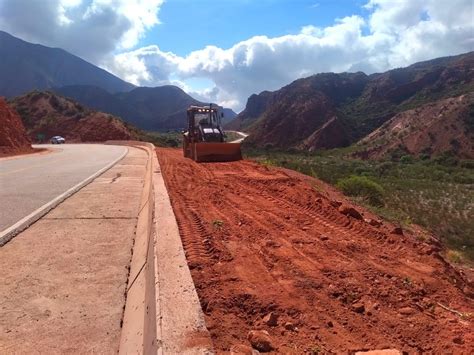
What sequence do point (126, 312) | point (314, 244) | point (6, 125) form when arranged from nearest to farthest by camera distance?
point (126, 312), point (314, 244), point (6, 125)

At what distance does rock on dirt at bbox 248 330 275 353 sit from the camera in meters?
3.64

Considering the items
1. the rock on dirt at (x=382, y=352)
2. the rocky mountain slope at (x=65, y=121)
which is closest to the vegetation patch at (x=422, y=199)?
the rock on dirt at (x=382, y=352)

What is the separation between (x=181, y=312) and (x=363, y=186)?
16.0 m

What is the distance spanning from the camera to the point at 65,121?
80.9 m

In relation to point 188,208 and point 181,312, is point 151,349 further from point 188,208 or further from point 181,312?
point 188,208

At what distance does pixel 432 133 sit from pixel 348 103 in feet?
182

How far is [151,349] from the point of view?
3.51 meters

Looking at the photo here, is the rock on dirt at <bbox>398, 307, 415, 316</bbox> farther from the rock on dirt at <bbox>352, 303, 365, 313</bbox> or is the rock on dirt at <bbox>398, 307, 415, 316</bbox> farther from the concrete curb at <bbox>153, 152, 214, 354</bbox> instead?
the concrete curb at <bbox>153, 152, 214, 354</bbox>

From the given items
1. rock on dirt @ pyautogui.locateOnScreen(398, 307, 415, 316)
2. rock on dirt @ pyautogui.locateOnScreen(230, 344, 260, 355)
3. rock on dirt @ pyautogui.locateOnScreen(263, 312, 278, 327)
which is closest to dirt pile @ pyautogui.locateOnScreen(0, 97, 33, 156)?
rock on dirt @ pyautogui.locateOnScreen(263, 312, 278, 327)

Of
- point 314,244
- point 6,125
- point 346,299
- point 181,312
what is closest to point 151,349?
point 181,312

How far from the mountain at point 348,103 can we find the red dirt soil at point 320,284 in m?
88.9

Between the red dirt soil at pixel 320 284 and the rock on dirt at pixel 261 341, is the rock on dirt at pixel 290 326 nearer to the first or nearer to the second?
the red dirt soil at pixel 320 284

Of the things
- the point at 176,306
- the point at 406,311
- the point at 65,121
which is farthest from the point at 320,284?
the point at 65,121

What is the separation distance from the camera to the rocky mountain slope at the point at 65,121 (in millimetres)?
75500
